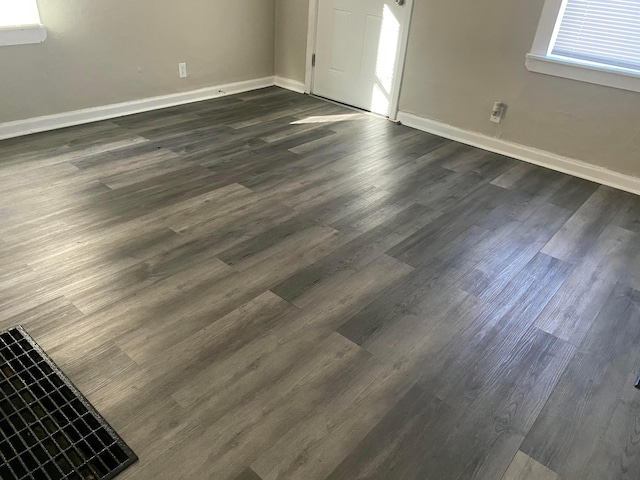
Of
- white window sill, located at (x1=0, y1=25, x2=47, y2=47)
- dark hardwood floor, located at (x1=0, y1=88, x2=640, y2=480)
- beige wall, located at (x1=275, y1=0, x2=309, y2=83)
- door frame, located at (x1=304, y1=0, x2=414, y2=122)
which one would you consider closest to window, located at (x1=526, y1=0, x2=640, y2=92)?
dark hardwood floor, located at (x1=0, y1=88, x2=640, y2=480)

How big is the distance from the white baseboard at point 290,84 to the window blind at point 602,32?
2.42m

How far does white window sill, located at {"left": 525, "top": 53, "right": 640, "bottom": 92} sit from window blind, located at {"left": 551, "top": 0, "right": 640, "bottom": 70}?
0.19 feet

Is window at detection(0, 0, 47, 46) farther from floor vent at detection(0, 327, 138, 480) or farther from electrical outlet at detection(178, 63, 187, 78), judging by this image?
floor vent at detection(0, 327, 138, 480)

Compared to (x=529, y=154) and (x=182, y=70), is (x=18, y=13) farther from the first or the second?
(x=529, y=154)

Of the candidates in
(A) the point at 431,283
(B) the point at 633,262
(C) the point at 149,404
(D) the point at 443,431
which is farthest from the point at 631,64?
(C) the point at 149,404

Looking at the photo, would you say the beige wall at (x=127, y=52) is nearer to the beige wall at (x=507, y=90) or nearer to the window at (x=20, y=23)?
the window at (x=20, y=23)

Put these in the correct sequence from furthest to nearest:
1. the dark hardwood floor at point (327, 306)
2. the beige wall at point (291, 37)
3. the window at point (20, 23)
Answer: the beige wall at point (291, 37), the window at point (20, 23), the dark hardwood floor at point (327, 306)

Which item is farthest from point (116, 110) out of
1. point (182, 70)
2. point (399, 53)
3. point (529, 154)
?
point (529, 154)

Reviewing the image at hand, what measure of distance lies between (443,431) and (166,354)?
Answer: 3.30 ft

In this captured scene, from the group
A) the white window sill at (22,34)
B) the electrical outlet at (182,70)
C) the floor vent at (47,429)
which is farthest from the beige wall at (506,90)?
the floor vent at (47,429)

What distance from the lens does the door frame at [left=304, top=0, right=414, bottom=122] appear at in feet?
13.1

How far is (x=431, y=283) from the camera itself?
2.28 meters

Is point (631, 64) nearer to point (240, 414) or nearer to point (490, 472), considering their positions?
point (490, 472)

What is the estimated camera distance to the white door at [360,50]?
4.11 meters
